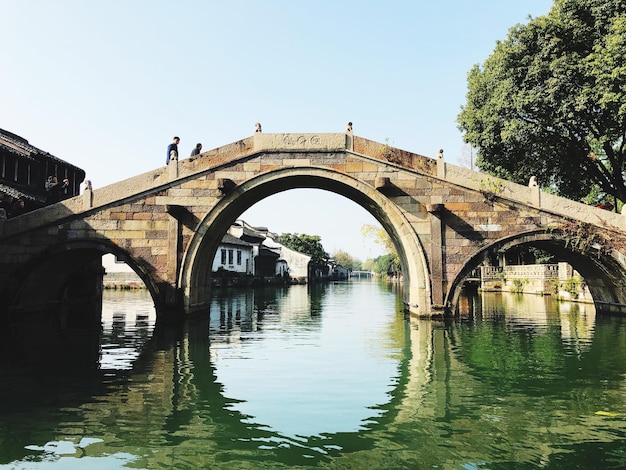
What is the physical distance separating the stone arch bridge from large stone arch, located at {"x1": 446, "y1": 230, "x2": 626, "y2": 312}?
42 millimetres

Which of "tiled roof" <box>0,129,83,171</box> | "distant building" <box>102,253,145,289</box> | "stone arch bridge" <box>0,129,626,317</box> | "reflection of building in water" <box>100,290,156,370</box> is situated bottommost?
"reflection of building in water" <box>100,290,156,370</box>

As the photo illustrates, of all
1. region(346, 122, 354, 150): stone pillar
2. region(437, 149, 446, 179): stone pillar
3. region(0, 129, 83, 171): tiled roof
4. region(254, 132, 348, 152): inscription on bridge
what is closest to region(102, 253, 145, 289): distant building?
region(0, 129, 83, 171): tiled roof

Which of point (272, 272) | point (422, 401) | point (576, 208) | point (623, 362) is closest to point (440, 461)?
point (422, 401)

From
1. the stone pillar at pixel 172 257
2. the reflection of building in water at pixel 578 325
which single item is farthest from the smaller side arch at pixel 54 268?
the reflection of building in water at pixel 578 325

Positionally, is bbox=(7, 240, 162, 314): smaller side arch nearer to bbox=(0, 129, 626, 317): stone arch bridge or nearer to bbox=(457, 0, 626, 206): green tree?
bbox=(0, 129, 626, 317): stone arch bridge

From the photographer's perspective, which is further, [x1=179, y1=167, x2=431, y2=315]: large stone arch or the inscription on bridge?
the inscription on bridge

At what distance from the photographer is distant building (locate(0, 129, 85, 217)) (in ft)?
56.1

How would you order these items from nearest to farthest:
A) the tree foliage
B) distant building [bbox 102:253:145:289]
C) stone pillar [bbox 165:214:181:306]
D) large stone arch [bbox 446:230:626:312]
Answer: large stone arch [bbox 446:230:626:312]
stone pillar [bbox 165:214:181:306]
distant building [bbox 102:253:145:289]
the tree foliage

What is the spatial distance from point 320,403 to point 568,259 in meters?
13.0

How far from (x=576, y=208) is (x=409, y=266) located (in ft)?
17.1

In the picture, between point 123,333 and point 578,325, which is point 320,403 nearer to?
point 123,333

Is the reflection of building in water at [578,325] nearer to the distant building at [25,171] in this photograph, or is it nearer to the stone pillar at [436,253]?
the stone pillar at [436,253]

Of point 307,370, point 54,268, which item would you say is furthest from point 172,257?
point 307,370

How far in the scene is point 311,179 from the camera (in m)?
15.5
